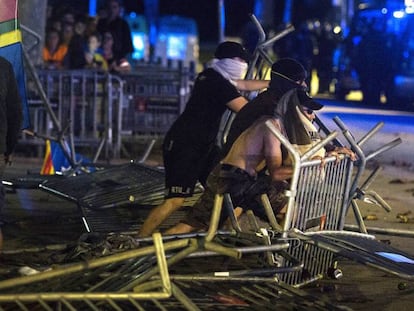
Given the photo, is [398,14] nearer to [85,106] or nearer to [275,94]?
[85,106]

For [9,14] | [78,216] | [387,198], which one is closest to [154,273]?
[9,14]

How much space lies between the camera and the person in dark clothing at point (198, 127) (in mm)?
7551

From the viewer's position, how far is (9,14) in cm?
765

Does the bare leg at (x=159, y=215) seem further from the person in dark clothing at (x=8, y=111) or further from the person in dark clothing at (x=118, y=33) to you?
the person in dark clothing at (x=118, y=33)

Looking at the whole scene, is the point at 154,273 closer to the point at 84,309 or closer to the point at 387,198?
the point at 84,309

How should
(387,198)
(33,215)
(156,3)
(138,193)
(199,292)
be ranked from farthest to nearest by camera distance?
1. (156,3)
2. (387,198)
3. (33,215)
4. (138,193)
5. (199,292)

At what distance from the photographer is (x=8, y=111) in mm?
6824

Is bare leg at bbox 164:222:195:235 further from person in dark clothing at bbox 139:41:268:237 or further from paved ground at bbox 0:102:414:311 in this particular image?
paved ground at bbox 0:102:414:311

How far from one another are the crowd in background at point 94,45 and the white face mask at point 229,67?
7732 mm

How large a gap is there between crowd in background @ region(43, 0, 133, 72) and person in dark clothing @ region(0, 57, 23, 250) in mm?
8395

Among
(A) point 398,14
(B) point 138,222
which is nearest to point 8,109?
(B) point 138,222

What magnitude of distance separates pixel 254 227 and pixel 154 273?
1819mm

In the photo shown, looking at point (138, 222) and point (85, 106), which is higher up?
point (85, 106)

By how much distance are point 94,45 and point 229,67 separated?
35.8 feet
